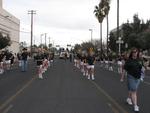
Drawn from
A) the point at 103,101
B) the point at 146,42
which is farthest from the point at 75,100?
the point at 146,42

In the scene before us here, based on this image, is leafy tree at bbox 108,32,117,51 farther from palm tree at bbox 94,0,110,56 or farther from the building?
the building

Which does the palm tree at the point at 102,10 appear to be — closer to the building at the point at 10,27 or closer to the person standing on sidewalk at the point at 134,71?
the building at the point at 10,27

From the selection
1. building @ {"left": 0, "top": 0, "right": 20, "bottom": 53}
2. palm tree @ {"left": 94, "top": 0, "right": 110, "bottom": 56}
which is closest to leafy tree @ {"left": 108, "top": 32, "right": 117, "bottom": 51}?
palm tree @ {"left": 94, "top": 0, "right": 110, "bottom": 56}

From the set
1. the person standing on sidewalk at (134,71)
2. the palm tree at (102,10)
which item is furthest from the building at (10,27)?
the person standing on sidewalk at (134,71)

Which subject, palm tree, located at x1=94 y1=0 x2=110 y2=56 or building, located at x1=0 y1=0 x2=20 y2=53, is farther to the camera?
building, located at x1=0 y1=0 x2=20 y2=53

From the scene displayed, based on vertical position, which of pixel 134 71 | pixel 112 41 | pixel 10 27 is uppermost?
pixel 10 27

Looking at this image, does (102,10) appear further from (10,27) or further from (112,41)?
(10,27)

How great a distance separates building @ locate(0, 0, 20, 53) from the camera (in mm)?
99725

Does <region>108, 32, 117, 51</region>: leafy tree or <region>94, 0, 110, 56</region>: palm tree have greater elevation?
<region>94, 0, 110, 56</region>: palm tree

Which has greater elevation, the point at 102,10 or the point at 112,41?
the point at 102,10

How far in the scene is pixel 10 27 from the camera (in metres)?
110

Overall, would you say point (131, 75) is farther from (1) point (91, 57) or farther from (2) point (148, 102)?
(1) point (91, 57)

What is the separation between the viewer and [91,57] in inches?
1155

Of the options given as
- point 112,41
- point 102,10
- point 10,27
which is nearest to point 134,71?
point 112,41
